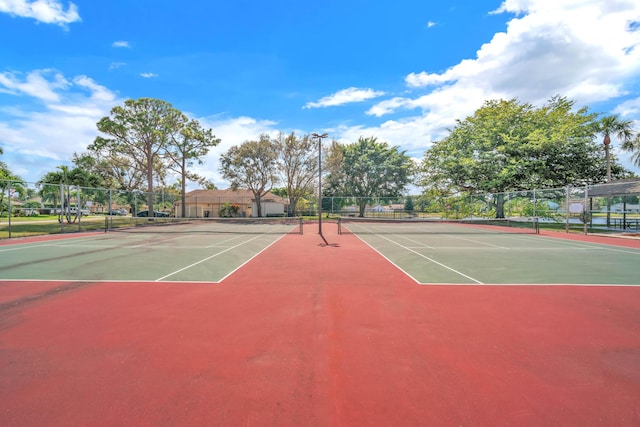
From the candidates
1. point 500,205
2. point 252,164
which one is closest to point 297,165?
point 252,164

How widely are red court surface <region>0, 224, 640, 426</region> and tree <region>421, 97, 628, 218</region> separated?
90.2 ft

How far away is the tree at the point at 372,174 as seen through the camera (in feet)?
158

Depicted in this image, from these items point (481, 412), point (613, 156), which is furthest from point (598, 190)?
point (481, 412)

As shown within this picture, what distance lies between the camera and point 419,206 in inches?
1351

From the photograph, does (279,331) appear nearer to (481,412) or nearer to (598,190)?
(481,412)

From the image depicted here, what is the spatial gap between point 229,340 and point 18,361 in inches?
107

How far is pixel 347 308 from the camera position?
232 inches

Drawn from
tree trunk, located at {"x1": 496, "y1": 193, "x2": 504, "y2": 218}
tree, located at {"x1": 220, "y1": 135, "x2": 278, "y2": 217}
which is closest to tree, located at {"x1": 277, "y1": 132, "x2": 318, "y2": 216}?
tree, located at {"x1": 220, "y1": 135, "x2": 278, "y2": 217}

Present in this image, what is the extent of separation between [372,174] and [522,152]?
2151cm

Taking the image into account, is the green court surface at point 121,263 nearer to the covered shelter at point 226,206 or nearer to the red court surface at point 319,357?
the red court surface at point 319,357

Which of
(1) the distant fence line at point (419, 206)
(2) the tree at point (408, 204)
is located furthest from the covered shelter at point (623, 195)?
(2) the tree at point (408, 204)

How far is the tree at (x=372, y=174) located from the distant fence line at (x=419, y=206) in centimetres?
909

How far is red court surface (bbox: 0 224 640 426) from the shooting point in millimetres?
2980

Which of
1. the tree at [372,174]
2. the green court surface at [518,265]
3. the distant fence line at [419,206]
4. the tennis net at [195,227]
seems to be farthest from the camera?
the tree at [372,174]
